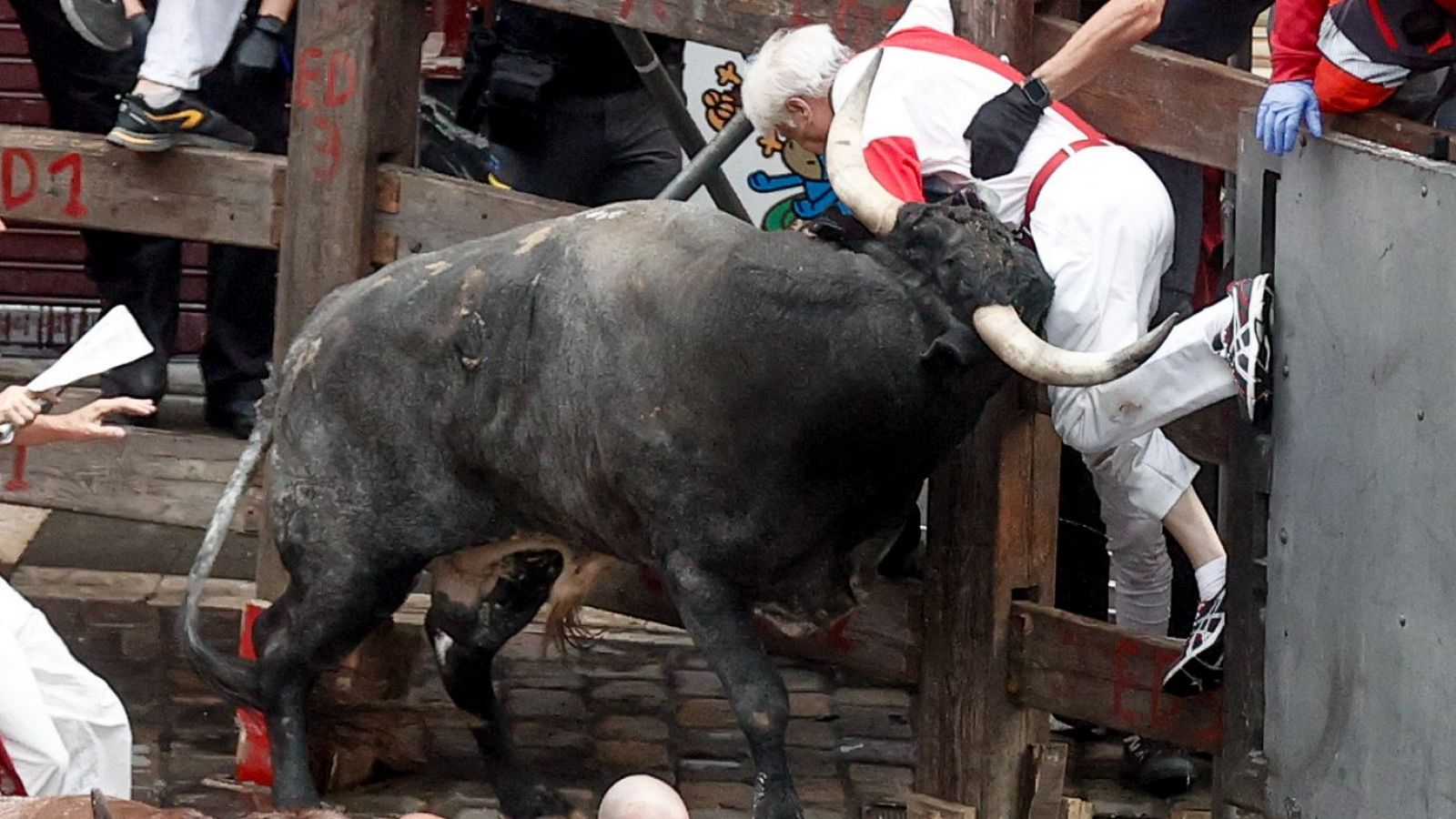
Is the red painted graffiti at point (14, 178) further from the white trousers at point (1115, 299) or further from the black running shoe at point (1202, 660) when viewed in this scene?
the black running shoe at point (1202, 660)

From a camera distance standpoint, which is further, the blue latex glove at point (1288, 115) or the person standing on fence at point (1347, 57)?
the blue latex glove at point (1288, 115)

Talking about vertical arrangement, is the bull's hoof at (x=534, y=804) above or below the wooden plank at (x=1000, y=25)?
below

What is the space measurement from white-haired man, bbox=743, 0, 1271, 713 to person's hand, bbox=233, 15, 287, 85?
2.16 metres

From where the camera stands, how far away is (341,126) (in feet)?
22.0

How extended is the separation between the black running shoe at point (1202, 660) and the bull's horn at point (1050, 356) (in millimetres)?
1198

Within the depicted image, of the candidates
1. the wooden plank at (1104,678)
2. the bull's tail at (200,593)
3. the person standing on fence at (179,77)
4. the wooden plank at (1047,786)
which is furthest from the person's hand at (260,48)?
the wooden plank at (1047,786)

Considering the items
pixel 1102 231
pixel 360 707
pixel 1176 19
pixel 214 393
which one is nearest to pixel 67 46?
pixel 214 393

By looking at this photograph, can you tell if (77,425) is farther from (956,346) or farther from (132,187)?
(956,346)

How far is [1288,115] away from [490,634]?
91.1 inches

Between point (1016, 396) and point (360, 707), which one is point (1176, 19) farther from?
point (360, 707)

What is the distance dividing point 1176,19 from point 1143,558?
137 cm

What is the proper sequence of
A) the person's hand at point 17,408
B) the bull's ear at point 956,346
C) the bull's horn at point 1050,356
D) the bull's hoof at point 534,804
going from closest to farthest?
the bull's horn at point 1050,356, the bull's ear at point 956,346, the person's hand at point 17,408, the bull's hoof at point 534,804

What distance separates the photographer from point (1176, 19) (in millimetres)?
6559

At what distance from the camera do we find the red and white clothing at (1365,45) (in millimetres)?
4906
